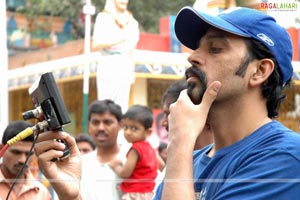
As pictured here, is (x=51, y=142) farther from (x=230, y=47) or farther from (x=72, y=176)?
(x=230, y=47)

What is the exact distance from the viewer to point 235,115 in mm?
1843

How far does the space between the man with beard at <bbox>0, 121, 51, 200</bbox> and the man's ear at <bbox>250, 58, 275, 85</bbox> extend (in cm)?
142

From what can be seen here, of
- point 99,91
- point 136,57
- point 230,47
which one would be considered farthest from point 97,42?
point 230,47

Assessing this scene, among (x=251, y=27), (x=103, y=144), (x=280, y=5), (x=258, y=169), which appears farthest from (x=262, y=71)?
(x=103, y=144)

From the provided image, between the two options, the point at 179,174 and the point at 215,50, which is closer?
the point at 179,174

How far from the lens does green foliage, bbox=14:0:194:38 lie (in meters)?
3.21

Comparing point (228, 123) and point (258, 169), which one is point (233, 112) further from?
point (258, 169)

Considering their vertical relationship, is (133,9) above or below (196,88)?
→ below

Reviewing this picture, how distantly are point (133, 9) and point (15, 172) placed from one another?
1.69m

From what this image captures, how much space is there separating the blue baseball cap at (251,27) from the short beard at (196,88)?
11 cm

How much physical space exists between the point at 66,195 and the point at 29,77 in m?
5.81

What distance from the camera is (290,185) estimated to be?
1673 millimetres

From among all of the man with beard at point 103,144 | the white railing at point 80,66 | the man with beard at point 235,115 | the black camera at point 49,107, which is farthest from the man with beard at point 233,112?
the white railing at point 80,66

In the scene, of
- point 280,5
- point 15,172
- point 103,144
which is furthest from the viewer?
point 103,144
